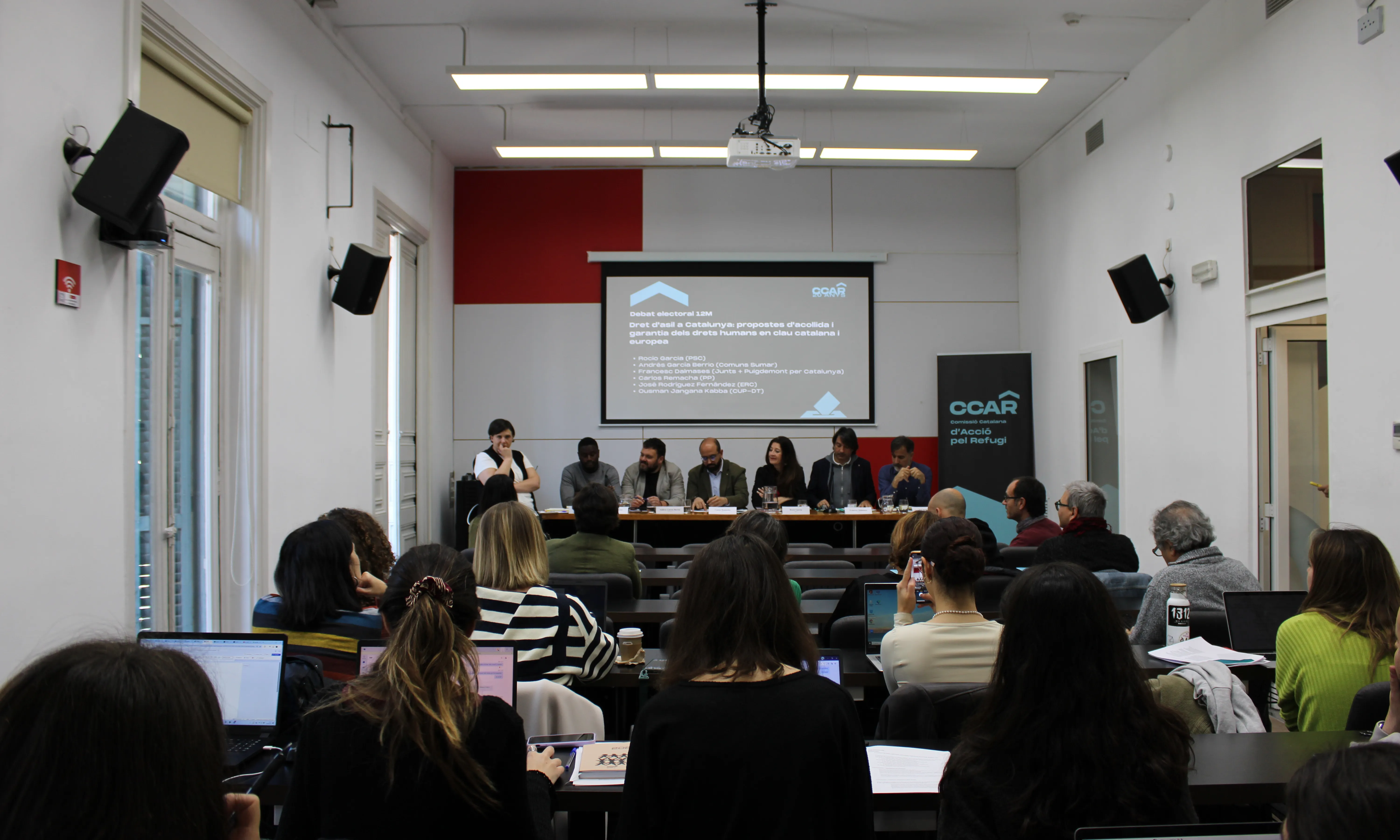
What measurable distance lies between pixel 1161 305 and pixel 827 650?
172 inches

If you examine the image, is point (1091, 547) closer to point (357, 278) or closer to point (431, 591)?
point (431, 591)

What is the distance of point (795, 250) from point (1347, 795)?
822 cm

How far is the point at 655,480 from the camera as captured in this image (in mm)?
7691

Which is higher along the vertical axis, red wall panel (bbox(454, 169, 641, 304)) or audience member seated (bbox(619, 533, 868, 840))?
red wall panel (bbox(454, 169, 641, 304))

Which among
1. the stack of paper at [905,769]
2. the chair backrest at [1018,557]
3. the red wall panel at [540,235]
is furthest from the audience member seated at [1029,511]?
the red wall panel at [540,235]

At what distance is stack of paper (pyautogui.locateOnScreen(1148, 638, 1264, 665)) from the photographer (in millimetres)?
2672

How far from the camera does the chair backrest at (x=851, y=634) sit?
3047mm

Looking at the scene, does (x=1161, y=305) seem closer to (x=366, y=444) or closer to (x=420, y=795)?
(x=366, y=444)

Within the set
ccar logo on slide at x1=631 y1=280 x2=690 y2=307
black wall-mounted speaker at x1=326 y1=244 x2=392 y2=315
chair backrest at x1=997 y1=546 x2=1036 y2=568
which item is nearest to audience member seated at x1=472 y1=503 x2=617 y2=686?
chair backrest at x1=997 y1=546 x2=1036 y2=568

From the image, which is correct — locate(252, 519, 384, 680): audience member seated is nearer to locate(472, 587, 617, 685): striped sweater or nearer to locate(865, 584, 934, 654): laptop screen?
locate(472, 587, 617, 685): striped sweater

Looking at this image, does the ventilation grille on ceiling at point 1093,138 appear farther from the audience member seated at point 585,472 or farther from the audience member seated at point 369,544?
the audience member seated at point 369,544

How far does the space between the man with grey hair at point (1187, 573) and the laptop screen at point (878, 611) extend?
86 cm

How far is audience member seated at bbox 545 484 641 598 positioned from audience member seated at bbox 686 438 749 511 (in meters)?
3.61

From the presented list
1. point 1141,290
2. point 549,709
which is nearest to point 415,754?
point 549,709
